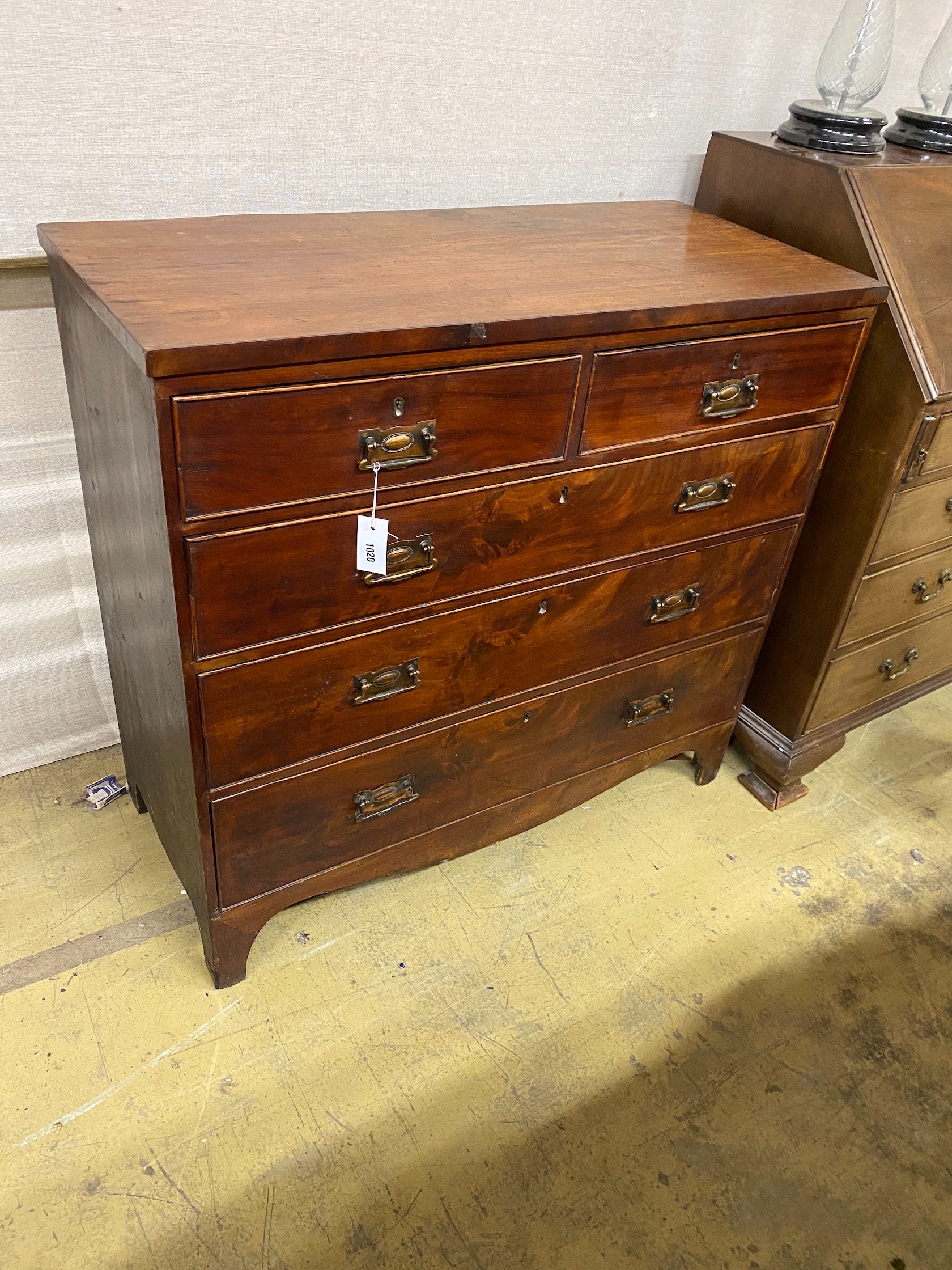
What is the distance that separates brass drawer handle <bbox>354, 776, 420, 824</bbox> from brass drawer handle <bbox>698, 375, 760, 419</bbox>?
715 millimetres

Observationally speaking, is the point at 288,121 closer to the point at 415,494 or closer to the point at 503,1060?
the point at 415,494

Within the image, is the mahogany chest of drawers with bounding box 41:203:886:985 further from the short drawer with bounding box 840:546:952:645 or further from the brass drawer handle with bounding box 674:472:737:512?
the short drawer with bounding box 840:546:952:645

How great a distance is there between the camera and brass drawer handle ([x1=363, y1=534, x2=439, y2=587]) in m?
1.15

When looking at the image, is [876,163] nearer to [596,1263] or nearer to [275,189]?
[275,189]

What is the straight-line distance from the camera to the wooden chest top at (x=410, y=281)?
95 cm

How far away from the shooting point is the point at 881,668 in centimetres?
189

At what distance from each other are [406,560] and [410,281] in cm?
35

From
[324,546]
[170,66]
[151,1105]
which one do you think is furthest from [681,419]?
[151,1105]

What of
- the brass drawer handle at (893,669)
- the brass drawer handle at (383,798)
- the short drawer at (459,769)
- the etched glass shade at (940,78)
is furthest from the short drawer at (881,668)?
the etched glass shade at (940,78)

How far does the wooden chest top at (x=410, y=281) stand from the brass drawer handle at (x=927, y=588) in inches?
25.4

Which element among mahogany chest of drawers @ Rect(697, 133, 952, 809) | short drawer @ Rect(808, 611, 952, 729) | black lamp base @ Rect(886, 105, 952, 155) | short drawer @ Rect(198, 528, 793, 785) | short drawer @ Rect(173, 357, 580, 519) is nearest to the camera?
short drawer @ Rect(173, 357, 580, 519)

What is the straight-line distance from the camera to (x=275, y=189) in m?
1.42

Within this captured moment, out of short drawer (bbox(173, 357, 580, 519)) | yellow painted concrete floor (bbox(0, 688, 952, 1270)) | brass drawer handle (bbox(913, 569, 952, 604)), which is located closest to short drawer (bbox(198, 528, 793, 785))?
short drawer (bbox(173, 357, 580, 519))

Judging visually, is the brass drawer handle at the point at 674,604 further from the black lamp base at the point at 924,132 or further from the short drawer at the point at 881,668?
the black lamp base at the point at 924,132
